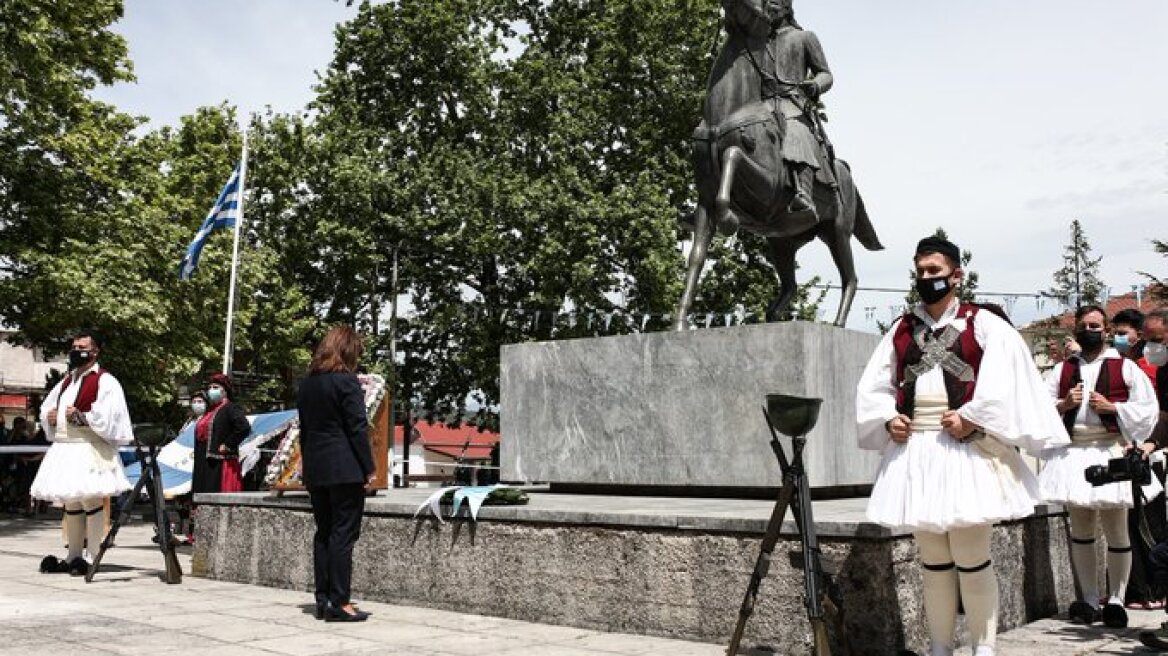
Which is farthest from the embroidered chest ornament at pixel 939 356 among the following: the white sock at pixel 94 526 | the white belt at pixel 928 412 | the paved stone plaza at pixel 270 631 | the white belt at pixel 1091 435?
the white sock at pixel 94 526

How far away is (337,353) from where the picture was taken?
8031mm

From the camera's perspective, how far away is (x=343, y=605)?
7.55 metres

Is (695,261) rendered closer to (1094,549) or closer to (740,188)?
(740,188)

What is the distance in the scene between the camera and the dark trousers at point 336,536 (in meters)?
7.63

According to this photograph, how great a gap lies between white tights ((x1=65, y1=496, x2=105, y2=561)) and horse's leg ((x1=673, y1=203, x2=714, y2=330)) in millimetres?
5844

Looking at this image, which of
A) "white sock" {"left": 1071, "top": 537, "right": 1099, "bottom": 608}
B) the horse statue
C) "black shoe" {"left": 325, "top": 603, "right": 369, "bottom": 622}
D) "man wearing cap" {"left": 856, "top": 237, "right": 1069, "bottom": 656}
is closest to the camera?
"man wearing cap" {"left": 856, "top": 237, "right": 1069, "bottom": 656}

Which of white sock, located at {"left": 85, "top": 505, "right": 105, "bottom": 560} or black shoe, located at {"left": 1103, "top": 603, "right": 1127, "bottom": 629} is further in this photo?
white sock, located at {"left": 85, "top": 505, "right": 105, "bottom": 560}

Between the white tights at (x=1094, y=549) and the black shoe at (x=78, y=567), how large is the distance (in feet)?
28.1

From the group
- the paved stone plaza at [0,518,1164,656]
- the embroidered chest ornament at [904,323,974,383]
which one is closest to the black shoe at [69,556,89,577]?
the paved stone plaza at [0,518,1164,656]

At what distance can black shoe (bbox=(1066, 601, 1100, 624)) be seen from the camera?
710cm

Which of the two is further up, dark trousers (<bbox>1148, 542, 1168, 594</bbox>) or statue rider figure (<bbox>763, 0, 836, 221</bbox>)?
statue rider figure (<bbox>763, 0, 836, 221</bbox>)

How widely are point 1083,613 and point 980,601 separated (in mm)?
2403

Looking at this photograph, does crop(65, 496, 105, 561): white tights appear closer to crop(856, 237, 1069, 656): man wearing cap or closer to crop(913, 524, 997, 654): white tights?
crop(856, 237, 1069, 656): man wearing cap

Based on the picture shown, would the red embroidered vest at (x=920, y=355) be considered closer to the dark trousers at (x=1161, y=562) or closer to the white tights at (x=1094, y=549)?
the dark trousers at (x=1161, y=562)
